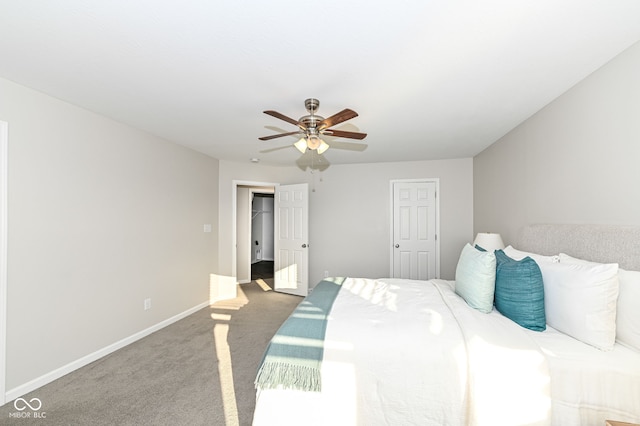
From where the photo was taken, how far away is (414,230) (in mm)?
4832

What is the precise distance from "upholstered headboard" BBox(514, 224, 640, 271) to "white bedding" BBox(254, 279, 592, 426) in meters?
0.60

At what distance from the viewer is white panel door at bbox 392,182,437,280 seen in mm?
4777

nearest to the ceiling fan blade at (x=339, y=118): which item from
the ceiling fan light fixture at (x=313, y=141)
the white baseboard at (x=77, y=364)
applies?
the ceiling fan light fixture at (x=313, y=141)

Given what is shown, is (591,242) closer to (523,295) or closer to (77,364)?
(523,295)

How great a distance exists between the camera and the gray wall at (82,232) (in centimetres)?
220

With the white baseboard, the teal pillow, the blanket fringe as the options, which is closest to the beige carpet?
the white baseboard

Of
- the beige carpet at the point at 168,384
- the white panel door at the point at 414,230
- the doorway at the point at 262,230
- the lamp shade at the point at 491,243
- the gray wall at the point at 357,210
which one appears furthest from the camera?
the doorway at the point at 262,230

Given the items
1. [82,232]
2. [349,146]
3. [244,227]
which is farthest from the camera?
[244,227]

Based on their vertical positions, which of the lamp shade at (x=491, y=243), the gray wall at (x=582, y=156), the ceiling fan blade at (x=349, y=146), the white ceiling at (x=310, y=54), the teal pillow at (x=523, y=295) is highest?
the white ceiling at (x=310, y=54)

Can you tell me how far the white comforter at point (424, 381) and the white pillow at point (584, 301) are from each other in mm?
269

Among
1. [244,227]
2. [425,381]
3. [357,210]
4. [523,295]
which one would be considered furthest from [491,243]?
[244,227]

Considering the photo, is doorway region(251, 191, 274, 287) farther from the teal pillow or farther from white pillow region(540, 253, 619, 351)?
white pillow region(540, 253, 619, 351)

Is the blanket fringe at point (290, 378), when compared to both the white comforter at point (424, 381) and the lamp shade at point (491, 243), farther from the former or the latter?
the lamp shade at point (491, 243)

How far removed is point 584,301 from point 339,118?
1.94m
